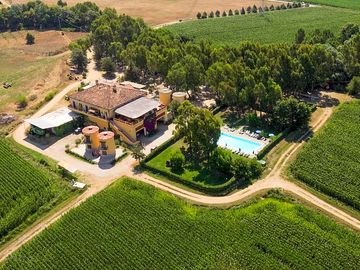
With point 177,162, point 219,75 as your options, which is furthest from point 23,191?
point 219,75

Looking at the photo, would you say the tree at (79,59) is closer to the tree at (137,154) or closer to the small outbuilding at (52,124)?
the small outbuilding at (52,124)

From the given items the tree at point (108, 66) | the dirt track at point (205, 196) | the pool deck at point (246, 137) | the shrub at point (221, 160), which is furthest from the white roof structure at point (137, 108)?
the tree at point (108, 66)

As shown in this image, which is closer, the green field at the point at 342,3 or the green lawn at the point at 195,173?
the green lawn at the point at 195,173

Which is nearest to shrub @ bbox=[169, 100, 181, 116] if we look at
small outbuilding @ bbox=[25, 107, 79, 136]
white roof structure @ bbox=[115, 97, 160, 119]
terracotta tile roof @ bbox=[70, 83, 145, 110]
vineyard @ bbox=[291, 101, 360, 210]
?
white roof structure @ bbox=[115, 97, 160, 119]

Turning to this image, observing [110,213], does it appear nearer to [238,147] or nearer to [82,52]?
[238,147]

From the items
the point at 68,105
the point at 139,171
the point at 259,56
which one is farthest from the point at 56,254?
the point at 259,56

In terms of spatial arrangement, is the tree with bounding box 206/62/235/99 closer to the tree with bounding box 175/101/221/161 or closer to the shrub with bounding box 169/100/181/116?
the shrub with bounding box 169/100/181/116
